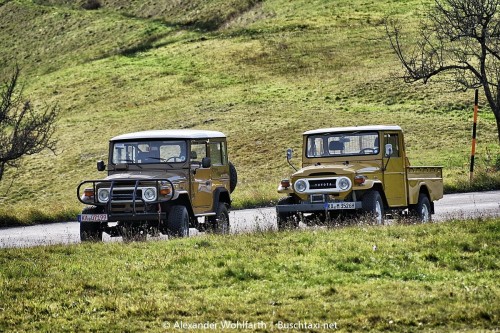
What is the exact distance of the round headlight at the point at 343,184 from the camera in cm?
2066

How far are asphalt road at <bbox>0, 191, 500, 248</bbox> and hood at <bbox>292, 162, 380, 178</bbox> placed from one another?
5.59ft

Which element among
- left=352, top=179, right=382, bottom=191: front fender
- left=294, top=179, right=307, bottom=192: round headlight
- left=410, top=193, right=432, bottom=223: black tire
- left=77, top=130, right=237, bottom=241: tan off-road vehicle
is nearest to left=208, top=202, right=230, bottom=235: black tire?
left=77, top=130, right=237, bottom=241: tan off-road vehicle

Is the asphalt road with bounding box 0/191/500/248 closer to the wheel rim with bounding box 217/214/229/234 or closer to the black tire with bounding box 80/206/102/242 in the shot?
the wheel rim with bounding box 217/214/229/234

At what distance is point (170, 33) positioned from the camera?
86500mm

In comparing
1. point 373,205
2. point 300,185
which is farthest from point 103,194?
point 373,205

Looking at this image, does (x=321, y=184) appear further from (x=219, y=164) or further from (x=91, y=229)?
(x=91, y=229)

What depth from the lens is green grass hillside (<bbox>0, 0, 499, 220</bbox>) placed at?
50250 millimetres

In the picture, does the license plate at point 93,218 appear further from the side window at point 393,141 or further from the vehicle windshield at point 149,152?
the side window at point 393,141

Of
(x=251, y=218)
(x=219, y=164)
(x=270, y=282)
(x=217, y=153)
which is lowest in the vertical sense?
(x=270, y=282)

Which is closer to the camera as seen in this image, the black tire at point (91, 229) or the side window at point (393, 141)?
the black tire at point (91, 229)

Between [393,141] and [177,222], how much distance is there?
528 centimetres

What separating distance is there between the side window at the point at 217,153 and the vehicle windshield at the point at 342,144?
2.01 metres

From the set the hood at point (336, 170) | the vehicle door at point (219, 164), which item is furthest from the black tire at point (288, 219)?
the vehicle door at point (219, 164)

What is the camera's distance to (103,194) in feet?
67.0
